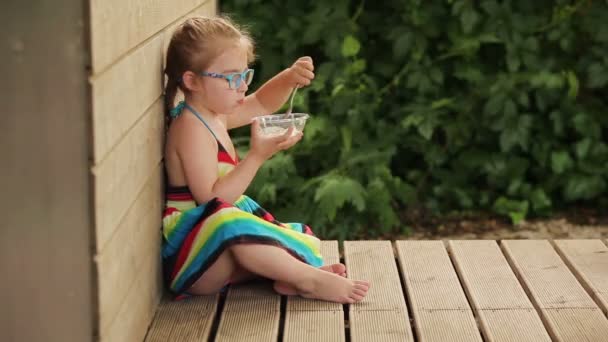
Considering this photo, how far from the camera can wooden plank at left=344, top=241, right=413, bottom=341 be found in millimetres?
2676

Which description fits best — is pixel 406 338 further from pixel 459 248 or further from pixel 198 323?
pixel 459 248

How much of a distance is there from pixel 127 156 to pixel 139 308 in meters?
0.42

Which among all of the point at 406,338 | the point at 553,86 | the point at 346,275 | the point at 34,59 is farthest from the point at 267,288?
the point at 553,86

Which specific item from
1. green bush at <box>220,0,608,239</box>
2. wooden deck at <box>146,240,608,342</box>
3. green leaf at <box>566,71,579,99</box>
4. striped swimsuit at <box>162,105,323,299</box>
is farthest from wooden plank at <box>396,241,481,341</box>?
green leaf at <box>566,71,579,99</box>

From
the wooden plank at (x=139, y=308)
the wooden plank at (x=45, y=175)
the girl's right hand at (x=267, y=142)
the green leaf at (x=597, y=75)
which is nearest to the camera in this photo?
the wooden plank at (x=45, y=175)

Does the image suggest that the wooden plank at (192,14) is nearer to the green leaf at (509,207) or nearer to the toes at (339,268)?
the toes at (339,268)

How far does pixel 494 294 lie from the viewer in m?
2.96

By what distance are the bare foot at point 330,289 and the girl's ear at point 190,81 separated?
59 centimetres

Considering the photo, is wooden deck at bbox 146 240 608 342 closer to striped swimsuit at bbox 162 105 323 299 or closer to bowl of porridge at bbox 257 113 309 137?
striped swimsuit at bbox 162 105 323 299

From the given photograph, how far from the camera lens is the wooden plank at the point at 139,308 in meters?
2.27

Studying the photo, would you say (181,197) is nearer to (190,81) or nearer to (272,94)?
(190,81)

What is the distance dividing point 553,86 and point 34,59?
3.28 m

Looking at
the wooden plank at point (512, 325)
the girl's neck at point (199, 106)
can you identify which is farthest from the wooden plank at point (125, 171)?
the wooden plank at point (512, 325)

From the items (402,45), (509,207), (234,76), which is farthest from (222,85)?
(509,207)
